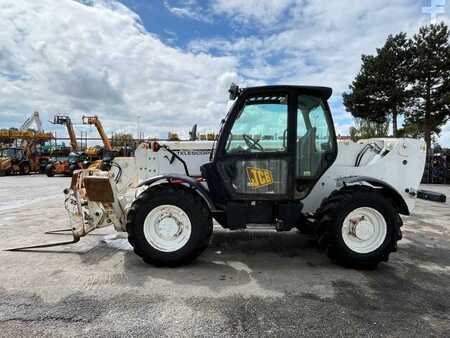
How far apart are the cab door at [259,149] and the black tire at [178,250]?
50cm

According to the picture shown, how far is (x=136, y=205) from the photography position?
13.3ft

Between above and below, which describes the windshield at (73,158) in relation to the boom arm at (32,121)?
below

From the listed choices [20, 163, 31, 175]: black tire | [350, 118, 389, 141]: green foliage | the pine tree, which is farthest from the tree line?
[20, 163, 31, 175]: black tire

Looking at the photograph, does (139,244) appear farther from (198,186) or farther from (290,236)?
(290,236)

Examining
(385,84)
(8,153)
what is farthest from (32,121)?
(385,84)

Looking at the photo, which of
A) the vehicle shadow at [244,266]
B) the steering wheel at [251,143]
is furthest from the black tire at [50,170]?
the steering wheel at [251,143]

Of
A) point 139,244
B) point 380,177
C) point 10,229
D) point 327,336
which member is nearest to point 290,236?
point 380,177

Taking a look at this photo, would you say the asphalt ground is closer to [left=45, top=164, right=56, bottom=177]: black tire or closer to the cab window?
the cab window

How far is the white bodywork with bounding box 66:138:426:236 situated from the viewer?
4508mm

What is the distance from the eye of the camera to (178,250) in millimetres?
4039

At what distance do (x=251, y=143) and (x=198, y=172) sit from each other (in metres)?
1.37

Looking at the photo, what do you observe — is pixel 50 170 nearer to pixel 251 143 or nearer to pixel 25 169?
pixel 25 169

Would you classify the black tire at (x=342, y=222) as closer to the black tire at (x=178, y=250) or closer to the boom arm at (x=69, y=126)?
the black tire at (x=178, y=250)

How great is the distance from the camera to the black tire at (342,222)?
4.00 metres
